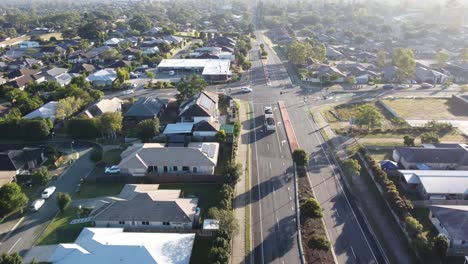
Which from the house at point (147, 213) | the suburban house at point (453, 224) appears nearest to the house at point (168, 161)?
the house at point (147, 213)

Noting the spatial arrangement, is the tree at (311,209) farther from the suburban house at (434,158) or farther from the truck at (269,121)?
the truck at (269,121)

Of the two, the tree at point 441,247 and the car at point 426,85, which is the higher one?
the tree at point 441,247

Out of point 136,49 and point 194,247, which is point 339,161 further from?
point 136,49

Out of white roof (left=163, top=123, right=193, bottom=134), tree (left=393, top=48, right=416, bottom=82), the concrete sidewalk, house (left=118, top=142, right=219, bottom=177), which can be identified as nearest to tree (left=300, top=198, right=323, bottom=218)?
the concrete sidewalk

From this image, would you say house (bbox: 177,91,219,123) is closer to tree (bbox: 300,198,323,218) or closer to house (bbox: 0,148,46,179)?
house (bbox: 0,148,46,179)

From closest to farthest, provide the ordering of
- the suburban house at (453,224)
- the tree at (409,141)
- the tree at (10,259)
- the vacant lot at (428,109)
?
the tree at (10,259) < the suburban house at (453,224) < the tree at (409,141) < the vacant lot at (428,109)

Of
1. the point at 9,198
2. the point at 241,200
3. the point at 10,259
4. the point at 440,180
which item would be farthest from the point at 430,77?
the point at 10,259
